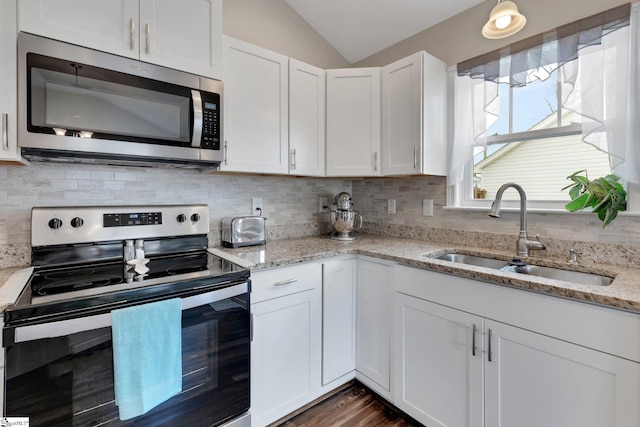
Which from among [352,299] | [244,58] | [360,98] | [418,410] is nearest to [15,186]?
[244,58]

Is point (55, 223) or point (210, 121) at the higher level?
point (210, 121)

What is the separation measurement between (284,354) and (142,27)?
172 centimetres

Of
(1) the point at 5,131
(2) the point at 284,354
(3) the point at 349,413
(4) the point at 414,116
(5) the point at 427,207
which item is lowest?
(3) the point at 349,413

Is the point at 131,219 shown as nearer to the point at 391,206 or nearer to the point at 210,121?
the point at 210,121

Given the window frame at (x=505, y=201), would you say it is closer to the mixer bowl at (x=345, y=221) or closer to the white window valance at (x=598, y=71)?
the white window valance at (x=598, y=71)

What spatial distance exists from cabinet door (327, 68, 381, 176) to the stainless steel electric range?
3.34ft

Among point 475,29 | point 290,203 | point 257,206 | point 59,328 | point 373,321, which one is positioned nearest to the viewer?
point 59,328

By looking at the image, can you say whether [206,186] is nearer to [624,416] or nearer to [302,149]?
[302,149]

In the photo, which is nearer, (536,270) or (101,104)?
(101,104)

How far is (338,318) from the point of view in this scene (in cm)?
182

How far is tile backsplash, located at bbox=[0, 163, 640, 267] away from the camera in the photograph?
→ 1.42 m

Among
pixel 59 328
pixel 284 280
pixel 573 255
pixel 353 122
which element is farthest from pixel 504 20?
pixel 59 328

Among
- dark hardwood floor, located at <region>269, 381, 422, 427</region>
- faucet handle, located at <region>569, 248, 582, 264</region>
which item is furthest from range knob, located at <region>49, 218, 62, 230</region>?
faucet handle, located at <region>569, 248, 582, 264</region>

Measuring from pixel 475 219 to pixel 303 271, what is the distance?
1171 mm
